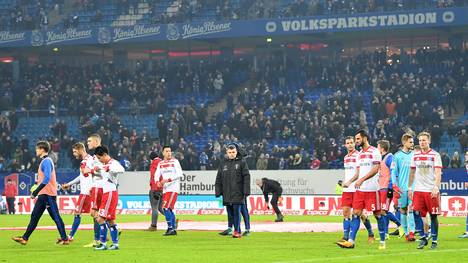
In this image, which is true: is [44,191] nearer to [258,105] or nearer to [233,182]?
[233,182]

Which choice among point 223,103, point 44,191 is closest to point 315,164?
point 223,103

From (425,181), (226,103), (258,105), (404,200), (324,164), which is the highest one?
(226,103)

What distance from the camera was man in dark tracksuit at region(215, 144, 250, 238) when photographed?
2478 centimetres

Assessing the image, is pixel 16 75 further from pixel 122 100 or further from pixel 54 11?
pixel 122 100

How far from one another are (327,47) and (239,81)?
17.9 feet

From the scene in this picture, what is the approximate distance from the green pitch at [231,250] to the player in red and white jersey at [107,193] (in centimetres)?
46

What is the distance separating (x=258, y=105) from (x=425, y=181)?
33.7 m

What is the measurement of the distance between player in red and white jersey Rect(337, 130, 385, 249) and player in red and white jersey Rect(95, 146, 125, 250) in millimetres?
4292

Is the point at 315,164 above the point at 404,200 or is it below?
above

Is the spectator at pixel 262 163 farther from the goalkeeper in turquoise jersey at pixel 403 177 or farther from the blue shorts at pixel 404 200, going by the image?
the blue shorts at pixel 404 200

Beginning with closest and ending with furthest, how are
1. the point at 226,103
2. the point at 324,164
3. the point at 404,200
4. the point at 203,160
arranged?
the point at 404,200
the point at 324,164
the point at 203,160
the point at 226,103

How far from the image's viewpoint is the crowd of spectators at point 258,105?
46.3 meters

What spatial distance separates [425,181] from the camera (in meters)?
19.1

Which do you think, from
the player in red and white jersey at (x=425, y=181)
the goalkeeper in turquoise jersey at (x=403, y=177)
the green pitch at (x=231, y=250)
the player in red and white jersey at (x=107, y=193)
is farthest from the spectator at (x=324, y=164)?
the player in red and white jersey at (x=107, y=193)
